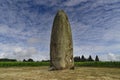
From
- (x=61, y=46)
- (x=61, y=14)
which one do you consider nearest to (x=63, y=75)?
(x=61, y=46)

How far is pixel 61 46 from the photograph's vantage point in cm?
2523

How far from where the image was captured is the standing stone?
82.6 feet

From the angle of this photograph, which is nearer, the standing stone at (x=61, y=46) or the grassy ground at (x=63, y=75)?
the grassy ground at (x=63, y=75)

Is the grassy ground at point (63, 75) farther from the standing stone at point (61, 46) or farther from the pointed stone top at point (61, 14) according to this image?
the pointed stone top at point (61, 14)

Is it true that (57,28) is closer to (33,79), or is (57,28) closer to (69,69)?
(69,69)

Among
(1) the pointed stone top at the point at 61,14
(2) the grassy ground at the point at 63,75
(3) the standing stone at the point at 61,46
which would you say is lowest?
(2) the grassy ground at the point at 63,75

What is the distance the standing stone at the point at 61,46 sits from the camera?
25.2 meters

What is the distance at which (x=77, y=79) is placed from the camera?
18844 mm

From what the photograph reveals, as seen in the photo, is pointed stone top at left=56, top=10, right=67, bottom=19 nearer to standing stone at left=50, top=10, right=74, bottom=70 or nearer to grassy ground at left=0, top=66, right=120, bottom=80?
standing stone at left=50, top=10, right=74, bottom=70

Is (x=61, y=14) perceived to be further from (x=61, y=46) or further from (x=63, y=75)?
(x=63, y=75)

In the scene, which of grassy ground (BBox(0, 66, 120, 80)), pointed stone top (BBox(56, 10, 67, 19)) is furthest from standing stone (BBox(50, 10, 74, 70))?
grassy ground (BBox(0, 66, 120, 80))

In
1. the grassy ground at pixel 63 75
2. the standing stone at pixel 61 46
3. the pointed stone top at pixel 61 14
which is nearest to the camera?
the grassy ground at pixel 63 75

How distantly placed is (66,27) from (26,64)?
31030 millimetres

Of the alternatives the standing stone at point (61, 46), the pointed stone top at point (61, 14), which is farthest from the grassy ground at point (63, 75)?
the pointed stone top at point (61, 14)
